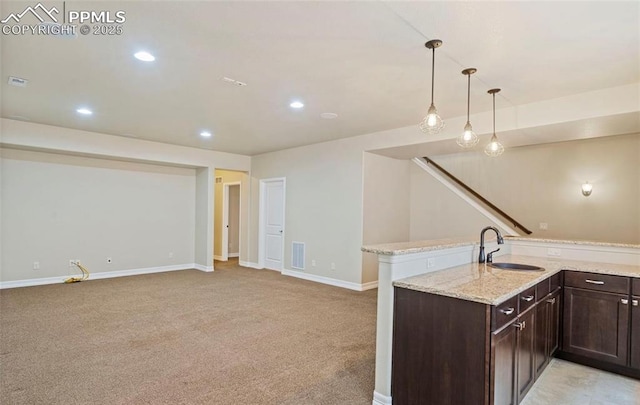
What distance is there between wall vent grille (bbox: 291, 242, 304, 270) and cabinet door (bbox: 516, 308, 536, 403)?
4831 mm

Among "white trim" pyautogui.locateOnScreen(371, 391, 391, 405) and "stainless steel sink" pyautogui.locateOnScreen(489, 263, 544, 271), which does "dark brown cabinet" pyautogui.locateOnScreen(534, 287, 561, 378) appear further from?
"white trim" pyautogui.locateOnScreen(371, 391, 391, 405)

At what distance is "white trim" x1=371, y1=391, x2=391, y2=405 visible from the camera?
2.36 metres

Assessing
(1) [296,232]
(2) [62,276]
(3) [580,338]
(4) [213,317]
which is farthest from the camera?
(1) [296,232]

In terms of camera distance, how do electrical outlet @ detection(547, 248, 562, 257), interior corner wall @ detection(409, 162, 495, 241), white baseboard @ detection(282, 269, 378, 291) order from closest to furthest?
electrical outlet @ detection(547, 248, 562, 257) < white baseboard @ detection(282, 269, 378, 291) < interior corner wall @ detection(409, 162, 495, 241)

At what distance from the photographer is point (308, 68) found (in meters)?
3.25

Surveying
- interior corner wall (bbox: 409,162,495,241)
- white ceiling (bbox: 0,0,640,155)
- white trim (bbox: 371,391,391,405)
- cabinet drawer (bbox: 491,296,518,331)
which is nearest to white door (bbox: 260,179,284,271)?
interior corner wall (bbox: 409,162,495,241)

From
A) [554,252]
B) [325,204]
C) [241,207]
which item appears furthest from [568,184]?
[241,207]

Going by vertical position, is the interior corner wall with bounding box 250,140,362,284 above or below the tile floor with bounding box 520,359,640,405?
above

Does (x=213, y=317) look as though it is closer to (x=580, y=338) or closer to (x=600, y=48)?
(x=580, y=338)

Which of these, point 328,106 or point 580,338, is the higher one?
point 328,106

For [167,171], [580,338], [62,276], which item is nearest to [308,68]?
[580,338]

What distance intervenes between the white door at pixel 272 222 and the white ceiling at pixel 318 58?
297 cm

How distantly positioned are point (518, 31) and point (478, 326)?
210 centimetres

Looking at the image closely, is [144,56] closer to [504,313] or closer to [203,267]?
[504,313]
